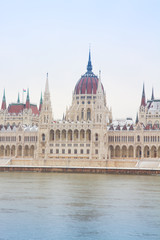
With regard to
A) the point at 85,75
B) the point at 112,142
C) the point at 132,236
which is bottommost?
the point at 132,236

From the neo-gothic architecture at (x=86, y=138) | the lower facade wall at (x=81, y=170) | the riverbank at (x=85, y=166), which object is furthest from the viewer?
the neo-gothic architecture at (x=86, y=138)

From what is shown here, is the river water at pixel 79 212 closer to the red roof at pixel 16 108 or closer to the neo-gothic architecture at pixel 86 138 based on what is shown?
the neo-gothic architecture at pixel 86 138

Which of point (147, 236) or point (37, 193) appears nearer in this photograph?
point (147, 236)

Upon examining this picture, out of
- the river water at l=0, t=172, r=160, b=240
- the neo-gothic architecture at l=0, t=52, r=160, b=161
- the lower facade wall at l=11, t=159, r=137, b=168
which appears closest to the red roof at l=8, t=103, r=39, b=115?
the neo-gothic architecture at l=0, t=52, r=160, b=161

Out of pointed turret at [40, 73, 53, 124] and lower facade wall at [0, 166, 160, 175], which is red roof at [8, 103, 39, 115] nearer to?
pointed turret at [40, 73, 53, 124]

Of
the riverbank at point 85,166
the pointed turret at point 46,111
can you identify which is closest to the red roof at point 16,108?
the pointed turret at point 46,111

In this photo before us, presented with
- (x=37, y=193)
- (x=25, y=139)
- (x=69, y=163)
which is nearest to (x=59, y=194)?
(x=37, y=193)

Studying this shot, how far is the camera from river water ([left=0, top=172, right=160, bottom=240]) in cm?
3941

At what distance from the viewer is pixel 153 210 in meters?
49.2

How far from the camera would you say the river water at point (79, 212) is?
39406 millimetres

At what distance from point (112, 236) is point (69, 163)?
249 feet

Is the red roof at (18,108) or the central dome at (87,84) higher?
the central dome at (87,84)

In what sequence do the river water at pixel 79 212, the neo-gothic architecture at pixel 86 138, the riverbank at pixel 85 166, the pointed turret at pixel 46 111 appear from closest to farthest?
1. the river water at pixel 79 212
2. the riverbank at pixel 85 166
3. the neo-gothic architecture at pixel 86 138
4. the pointed turret at pixel 46 111

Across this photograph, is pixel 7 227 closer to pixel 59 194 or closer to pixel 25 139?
pixel 59 194
